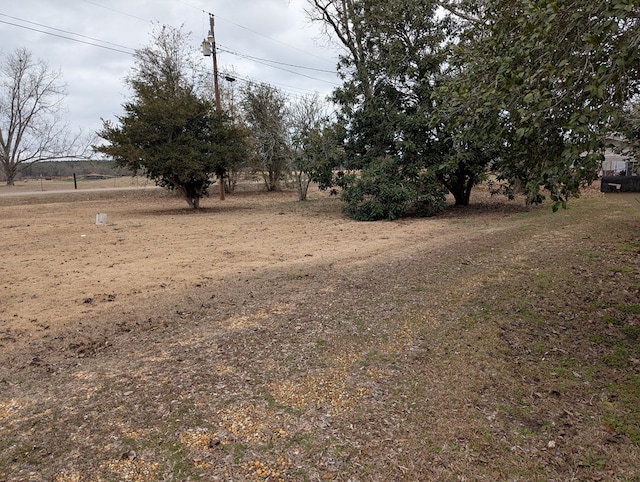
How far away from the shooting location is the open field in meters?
2.24

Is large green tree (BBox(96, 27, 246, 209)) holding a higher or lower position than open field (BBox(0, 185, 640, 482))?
higher

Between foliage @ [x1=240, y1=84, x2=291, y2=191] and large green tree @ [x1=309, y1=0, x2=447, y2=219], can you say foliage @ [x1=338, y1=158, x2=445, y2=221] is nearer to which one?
large green tree @ [x1=309, y1=0, x2=447, y2=219]

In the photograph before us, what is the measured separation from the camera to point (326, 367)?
3242 millimetres

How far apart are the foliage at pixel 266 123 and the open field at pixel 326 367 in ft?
46.9

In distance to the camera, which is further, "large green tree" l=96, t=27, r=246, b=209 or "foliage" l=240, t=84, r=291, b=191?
"foliage" l=240, t=84, r=291, b=191

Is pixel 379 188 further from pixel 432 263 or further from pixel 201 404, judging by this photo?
pixel 201 404

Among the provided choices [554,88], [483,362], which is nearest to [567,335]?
[483,362]

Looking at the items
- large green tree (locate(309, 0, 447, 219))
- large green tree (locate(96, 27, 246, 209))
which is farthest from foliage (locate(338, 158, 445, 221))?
large green tree (locate(96, 27, 246, 209))

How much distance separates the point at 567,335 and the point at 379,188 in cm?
952

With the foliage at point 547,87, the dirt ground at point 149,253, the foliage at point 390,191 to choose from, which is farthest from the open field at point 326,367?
the foliage at point 390,191

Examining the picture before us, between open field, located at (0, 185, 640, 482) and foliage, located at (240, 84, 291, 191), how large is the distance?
14.3 metres

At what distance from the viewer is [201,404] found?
8.97 feet

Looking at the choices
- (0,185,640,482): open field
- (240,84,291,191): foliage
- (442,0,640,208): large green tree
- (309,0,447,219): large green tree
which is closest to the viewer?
(0,185,640,482): open field

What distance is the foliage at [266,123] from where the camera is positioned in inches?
812
